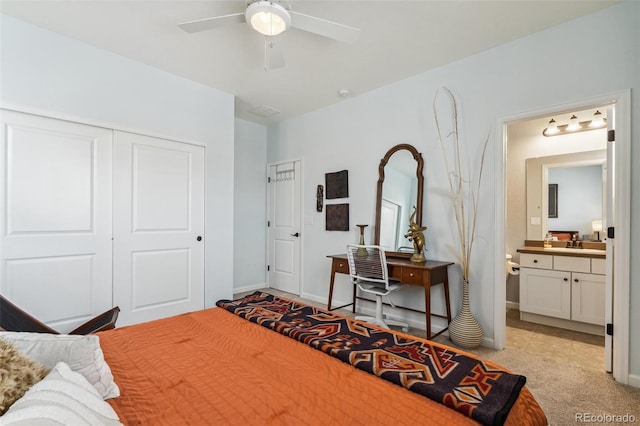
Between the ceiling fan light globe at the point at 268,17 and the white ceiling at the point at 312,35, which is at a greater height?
the white ceiling at the point at 312,35

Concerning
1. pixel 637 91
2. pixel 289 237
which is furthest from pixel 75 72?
pixel 637 91

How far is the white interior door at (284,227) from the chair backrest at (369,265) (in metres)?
1.48

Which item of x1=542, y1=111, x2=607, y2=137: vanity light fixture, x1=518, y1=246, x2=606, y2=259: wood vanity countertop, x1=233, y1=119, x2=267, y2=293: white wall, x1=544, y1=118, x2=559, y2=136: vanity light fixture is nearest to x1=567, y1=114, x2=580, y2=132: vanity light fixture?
x1=542, y1=111, x2=607, y2=137: vanity light fixture

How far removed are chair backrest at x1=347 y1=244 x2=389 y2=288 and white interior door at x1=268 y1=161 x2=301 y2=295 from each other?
148 centimetres

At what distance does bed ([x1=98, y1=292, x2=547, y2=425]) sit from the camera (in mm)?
938

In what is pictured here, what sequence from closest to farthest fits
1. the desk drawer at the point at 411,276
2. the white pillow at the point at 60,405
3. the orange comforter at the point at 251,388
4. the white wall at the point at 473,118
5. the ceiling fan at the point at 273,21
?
the white pillow at the point at 60,405 < the orange comforter at the point at 251,388 < the ceiling fan at the point at 273,21 < the white wall at the point at 473,118 < the desk drawer at the point at 411,276

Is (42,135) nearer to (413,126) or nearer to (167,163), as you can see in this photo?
(167,163)

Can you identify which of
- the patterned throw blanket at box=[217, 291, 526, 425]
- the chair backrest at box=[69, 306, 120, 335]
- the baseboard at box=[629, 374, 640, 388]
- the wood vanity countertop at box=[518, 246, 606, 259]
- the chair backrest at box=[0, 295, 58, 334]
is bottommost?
the baseboard at box=[629, 374, 640, 388]

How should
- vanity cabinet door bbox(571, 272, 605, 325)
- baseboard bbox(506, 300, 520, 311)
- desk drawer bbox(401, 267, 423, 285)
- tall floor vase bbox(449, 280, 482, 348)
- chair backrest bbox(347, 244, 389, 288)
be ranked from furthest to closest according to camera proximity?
baseboard bbox(506, 300, 520, 311) < vanity cabinet door bbox(571, 272, 605, 325) < chair backrest bbox(347, 244, 389, 288) < desk drawer bbox(401, 267, 423, 285) < tall floor vase bbox(449, 280, 482, 348)

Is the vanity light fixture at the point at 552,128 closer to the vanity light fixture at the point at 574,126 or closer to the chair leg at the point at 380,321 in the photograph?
the vanity light fixture at the point at 574,126

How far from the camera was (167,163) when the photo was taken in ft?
10.9

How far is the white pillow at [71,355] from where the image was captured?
1.02 metres

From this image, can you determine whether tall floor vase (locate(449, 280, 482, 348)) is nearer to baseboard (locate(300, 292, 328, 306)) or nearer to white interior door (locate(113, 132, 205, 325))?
baseboard (locate(300, 292, 328, 306))

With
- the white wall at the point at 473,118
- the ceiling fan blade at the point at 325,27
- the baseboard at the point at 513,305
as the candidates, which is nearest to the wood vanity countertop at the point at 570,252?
the baseboard at the point at 513,305
